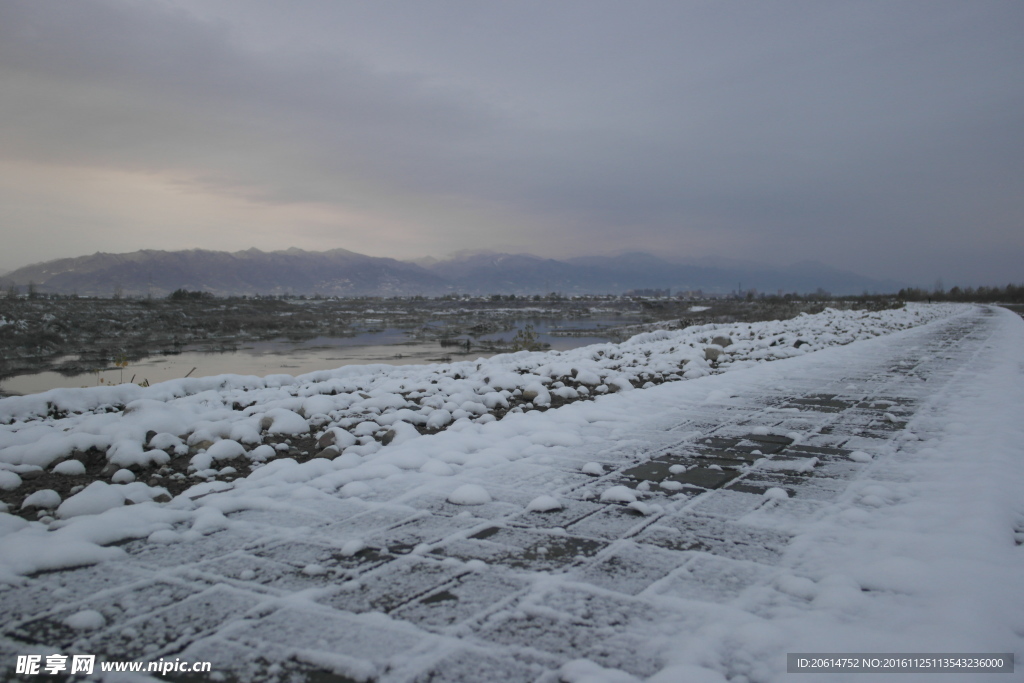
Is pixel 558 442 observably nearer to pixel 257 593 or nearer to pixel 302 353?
pixel 257 593

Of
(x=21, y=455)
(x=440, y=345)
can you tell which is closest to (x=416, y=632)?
(x=21, y=455)

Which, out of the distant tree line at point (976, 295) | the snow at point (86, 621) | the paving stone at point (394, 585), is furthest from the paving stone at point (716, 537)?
the distant tree line at point (976, 295)

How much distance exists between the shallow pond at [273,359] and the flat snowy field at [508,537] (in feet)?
18.8

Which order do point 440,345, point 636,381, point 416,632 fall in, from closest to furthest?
point 416,632
point 636,381
point 440,345

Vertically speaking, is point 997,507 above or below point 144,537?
above

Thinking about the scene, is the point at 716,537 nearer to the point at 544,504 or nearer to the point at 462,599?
the point at 544,504

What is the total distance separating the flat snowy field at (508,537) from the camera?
60.3 inches

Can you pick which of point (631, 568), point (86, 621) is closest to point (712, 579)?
point (631, 568)

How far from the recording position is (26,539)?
2148 mm

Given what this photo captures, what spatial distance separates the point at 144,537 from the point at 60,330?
777 inches

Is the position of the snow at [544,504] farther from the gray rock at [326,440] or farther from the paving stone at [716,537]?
the gray rock at [326,440]

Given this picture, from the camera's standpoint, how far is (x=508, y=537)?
7.41 feet

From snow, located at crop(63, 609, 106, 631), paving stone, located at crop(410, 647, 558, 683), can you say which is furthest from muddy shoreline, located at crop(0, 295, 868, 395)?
paving stone, located at crop(410, 647, 558, 683)

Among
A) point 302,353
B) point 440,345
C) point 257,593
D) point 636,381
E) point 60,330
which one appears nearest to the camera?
point 257,593
